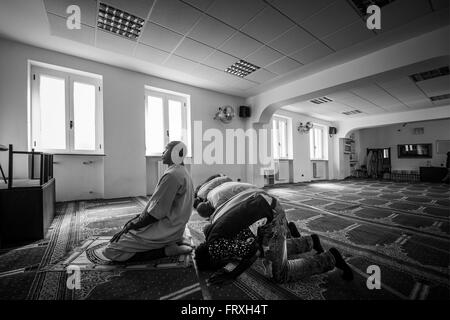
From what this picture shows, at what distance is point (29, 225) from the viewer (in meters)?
2.06

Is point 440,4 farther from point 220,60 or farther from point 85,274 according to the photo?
point 85,274

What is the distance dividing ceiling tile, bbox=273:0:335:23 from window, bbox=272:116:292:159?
5.12 metres

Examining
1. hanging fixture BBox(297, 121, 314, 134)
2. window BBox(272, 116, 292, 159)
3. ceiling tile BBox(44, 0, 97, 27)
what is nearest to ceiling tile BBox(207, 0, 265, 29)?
ceiling tile BBox(44, 0, 97, 27)

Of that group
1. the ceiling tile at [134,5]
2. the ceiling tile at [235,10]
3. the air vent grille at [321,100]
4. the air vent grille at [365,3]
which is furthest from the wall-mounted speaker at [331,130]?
the ceiling tile at [134,5]

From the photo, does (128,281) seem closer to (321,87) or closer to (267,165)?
(321,87)

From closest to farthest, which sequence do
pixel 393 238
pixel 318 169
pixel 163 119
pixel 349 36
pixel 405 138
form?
pixel 393 238 → pixel 349 36 → pixel 163 119 → pixel 318 169 → pixel 405 138

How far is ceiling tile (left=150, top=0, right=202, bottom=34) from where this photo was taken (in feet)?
8.65

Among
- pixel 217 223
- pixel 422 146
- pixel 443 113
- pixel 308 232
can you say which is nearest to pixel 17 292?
pixel 217 223

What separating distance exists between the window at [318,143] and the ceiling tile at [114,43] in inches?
323

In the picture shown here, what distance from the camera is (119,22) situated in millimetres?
3012

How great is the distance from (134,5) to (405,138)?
14.2 m

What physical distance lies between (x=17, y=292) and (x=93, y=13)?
3414 mm

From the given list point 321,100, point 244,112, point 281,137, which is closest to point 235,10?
point 244,112

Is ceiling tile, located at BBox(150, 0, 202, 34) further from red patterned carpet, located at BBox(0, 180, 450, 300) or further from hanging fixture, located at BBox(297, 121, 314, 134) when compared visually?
hanging fixture, located at BBox(297, 121, 314, 134)
